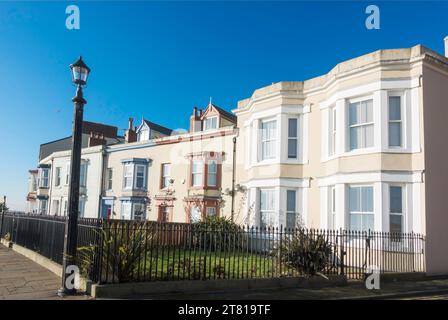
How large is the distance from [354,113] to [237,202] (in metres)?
7.74

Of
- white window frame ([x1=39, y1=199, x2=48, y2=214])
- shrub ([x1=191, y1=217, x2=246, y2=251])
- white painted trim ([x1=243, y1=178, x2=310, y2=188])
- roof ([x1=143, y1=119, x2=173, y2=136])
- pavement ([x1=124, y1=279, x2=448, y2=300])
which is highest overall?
roof ([x1=143, y1=119, x2=173, y2=136])

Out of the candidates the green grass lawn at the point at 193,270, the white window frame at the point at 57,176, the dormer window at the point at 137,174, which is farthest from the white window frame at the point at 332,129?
the white window frame at the point at 57,176

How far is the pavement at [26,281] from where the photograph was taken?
320 inches

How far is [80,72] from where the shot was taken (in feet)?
28.7

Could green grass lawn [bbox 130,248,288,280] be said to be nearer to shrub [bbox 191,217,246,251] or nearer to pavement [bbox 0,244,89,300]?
shrub [bbox 191,217,246,251]

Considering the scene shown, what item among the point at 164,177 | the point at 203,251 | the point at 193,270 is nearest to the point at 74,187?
the point at 193,270

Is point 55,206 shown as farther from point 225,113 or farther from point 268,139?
point 268,139

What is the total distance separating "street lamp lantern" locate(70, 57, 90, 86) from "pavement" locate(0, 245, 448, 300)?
14.5 ft

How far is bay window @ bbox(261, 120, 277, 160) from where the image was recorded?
704 inches

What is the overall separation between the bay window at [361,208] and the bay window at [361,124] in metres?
1.55

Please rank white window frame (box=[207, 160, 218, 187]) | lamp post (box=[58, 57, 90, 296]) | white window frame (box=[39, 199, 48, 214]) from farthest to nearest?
white window frame (box=[39, 199, 48, 214]) < white window frame (box=[207, 160, 218, 187]) < lamp post (box=[58, 57, 90, 296])

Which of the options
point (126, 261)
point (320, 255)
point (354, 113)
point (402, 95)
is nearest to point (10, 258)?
point (126, 261)

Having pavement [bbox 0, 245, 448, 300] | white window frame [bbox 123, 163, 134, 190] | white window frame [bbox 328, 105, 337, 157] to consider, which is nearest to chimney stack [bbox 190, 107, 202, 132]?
white window frame [bbox 123, 163, 134, 190]

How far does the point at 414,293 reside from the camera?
33.5 feet
